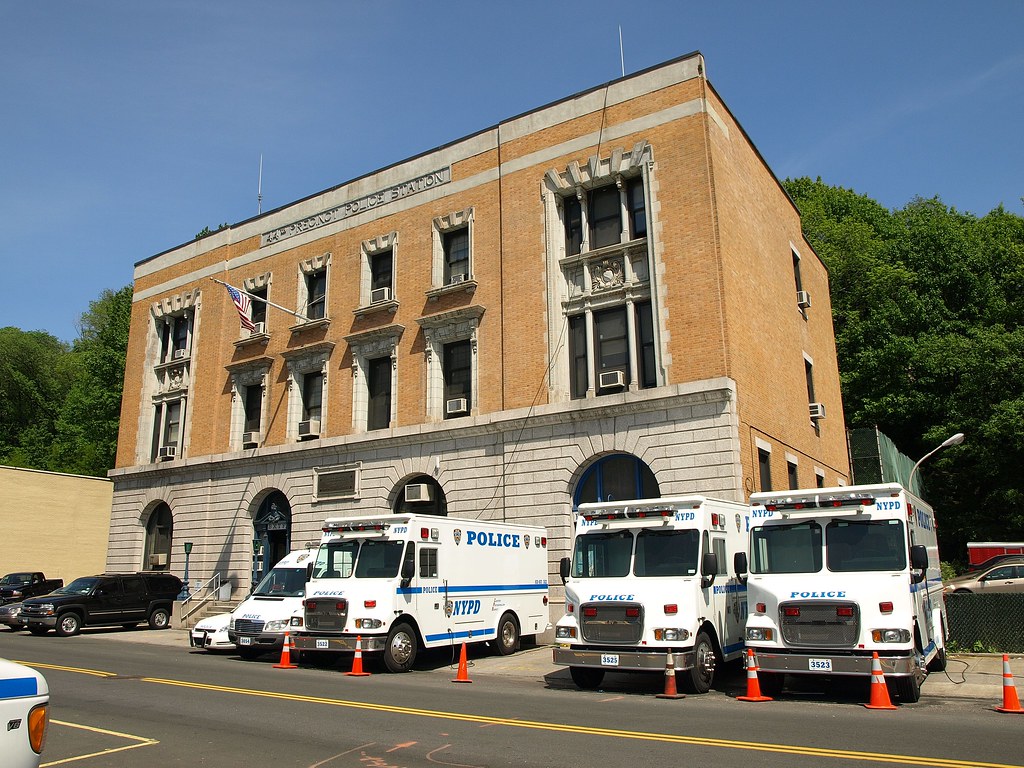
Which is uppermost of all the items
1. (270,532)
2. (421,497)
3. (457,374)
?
(457,374)

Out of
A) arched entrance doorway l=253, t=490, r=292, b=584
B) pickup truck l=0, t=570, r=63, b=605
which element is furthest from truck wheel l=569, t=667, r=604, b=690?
pickup truck l=0, t=570, r=63, b=605

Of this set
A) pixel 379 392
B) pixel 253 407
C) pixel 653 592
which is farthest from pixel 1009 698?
pixel 253 407

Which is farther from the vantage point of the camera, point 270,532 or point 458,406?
point 270,532

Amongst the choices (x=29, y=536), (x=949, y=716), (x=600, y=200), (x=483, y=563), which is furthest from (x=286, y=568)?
(x=29, y=536)

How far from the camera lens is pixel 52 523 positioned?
39.2m

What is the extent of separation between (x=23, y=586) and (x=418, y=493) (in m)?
19.9

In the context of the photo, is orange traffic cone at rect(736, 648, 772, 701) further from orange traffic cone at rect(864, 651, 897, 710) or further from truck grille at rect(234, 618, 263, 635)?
truck grille at rect(234, 618, 263, 635)

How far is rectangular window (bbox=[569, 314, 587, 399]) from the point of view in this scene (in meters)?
22.9

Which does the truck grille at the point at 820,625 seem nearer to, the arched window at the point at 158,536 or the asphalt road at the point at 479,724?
the asphalt road at the point at 479,724

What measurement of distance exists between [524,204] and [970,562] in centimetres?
2360

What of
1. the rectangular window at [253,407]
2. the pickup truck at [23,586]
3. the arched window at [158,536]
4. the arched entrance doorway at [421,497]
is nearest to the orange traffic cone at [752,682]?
the arched entrance doorway at [421,497]

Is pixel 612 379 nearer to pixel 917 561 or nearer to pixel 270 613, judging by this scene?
pixel 270 613

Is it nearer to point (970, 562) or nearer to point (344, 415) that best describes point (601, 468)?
point (344, 415)

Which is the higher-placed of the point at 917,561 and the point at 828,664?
the point at 917,561
